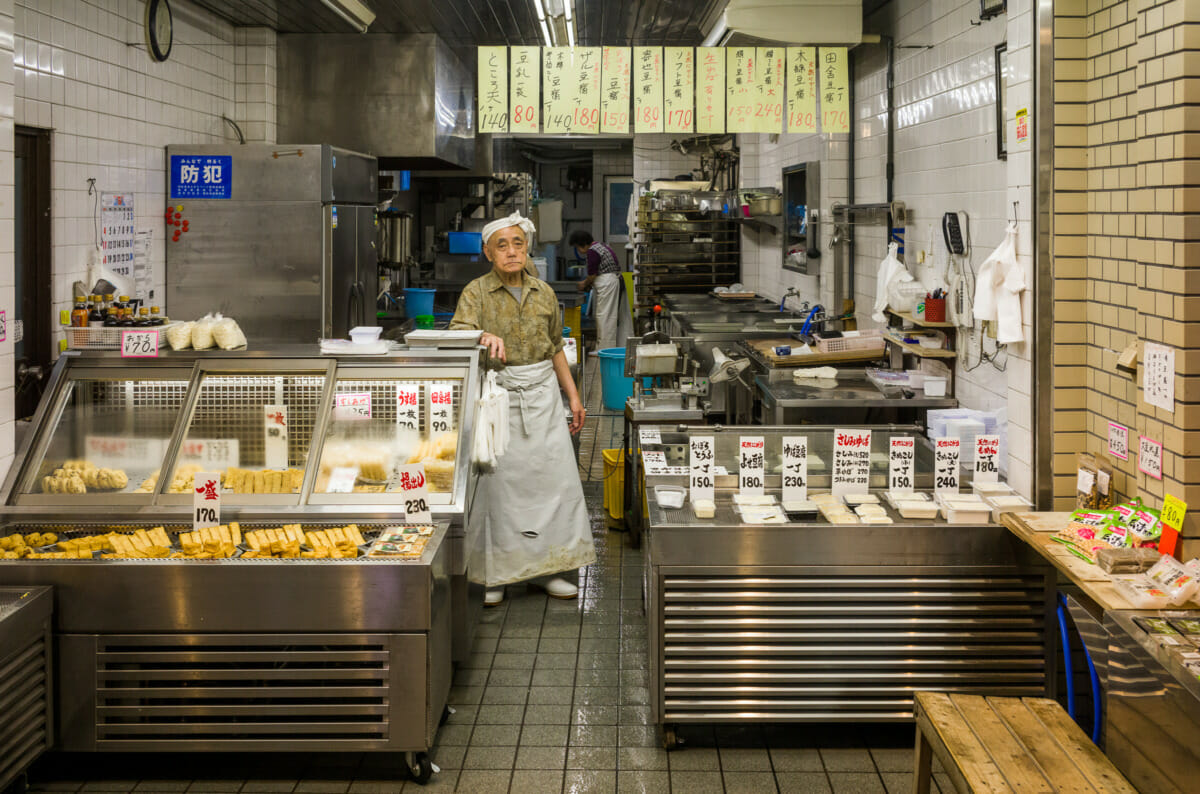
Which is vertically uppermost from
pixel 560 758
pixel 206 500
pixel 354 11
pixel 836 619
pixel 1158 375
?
pixel 354 11

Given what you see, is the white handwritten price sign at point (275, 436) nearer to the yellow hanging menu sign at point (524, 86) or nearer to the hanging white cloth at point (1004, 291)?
the yellow hanging menu sign at point (524, 86)

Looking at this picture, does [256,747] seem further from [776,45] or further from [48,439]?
[776,45]

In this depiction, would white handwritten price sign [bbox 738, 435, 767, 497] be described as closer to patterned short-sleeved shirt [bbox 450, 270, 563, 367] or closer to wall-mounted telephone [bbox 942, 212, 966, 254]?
patterned short-sleeved shirt [bbox 450, 270, 563, 367]

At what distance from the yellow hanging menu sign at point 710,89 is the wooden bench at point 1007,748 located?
12.1ft

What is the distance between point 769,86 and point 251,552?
12.5ft

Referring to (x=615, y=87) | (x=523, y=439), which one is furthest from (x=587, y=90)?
(x=523, y=439)

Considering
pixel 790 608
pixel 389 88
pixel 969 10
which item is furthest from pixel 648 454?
pixel 389 88

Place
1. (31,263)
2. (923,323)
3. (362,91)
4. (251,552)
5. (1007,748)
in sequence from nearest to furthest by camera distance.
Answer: (1007,748) → (251,552) → (31,263) → (923,323) → (362,91)

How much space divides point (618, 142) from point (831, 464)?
14.8 metres

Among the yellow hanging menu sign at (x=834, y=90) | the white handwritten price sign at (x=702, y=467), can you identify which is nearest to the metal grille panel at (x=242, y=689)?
the white handwritten price sign at (x=702, y=467)

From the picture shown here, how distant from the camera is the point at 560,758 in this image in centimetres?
366

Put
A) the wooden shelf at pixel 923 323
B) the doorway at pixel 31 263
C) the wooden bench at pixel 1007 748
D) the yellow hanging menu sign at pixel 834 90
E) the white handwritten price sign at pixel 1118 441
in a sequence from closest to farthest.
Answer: the wooden bench at pixel 1007 748
the white handwritten price sign at pixel 1118 441
the doorway at pixel 31 263
the wooden shelf at pixel 923 323
the yellow hanging menu sign at pixel 834 90

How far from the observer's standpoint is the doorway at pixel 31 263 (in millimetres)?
5023

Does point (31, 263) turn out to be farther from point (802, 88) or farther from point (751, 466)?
point (802, 88)
